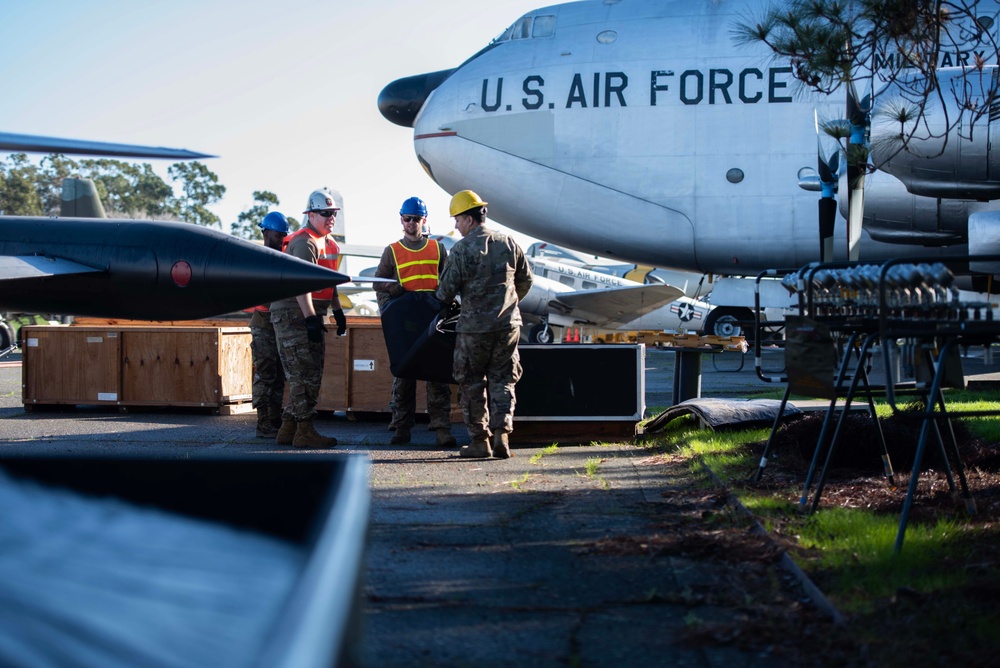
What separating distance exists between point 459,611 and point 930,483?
330 cm

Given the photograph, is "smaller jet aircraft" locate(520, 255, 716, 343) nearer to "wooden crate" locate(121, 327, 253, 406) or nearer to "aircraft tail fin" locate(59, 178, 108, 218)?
"wooden crate" locate(121, 327, 253, 406)

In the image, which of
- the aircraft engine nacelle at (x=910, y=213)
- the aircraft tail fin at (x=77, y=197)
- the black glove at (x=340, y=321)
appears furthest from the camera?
the aircraft tail fin at (x=77, y=197)

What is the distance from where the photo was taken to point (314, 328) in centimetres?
785

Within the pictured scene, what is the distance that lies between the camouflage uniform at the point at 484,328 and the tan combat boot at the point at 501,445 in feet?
0.14

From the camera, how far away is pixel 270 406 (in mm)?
8656

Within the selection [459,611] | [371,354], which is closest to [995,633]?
[459,611]

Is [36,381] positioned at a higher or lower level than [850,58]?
lower

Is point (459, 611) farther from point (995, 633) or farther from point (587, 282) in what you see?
point (587, 282)

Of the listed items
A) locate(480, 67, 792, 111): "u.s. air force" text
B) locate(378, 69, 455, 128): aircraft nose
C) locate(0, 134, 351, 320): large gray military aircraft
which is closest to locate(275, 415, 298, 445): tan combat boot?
locate(0, 134, 351, 320): large gray military aircraft

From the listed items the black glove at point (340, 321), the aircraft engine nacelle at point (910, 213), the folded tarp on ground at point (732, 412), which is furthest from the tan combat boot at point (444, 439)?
the aircraft engine nacelle at point (910, 213)

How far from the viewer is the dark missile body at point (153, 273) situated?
685 cm

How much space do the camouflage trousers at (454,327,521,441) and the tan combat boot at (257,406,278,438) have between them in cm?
197

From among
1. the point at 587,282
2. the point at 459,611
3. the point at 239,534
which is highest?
the point at 587,282

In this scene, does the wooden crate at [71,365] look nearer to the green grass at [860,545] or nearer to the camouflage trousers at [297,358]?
the camouflage trousers at [297,358]
